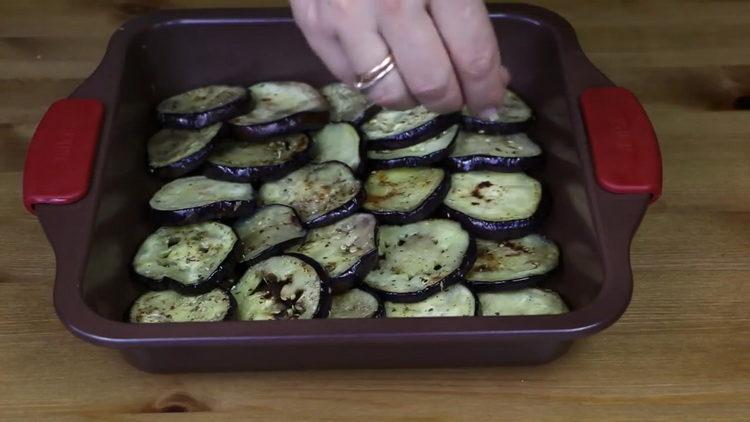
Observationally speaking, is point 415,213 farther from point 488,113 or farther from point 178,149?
point 178,149

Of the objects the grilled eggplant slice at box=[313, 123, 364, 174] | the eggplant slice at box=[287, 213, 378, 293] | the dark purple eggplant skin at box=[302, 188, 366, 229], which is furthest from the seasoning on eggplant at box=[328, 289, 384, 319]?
the grilled eggplant slice at box=[313, 123, 364, 174]

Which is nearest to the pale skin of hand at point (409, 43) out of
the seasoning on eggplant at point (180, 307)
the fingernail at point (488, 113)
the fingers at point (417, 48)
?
the fingers at point (417, 48)

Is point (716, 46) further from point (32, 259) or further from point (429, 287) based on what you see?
point (32, 259)

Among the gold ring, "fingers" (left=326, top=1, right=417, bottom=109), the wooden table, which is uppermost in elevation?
"fingers" (left=326, top=1, right=417, bottom=109)

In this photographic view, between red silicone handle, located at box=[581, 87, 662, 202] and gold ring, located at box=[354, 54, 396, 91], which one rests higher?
gold ring, located at box=[354, 54, 396, 91]

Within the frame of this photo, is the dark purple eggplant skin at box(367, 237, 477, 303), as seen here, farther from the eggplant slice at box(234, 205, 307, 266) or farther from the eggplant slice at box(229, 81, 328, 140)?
the eggplant slice at box(229, 81, 328, 140)

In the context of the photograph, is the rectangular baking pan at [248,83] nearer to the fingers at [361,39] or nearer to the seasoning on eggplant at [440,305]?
the seasoning on eggplant at [440,305]
